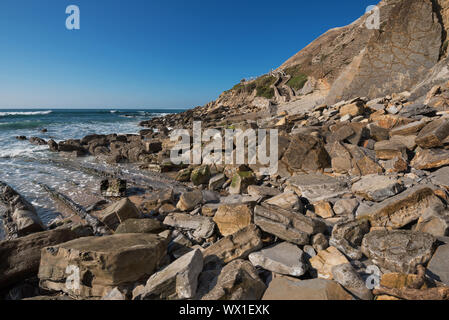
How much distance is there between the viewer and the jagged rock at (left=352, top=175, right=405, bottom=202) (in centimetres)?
322

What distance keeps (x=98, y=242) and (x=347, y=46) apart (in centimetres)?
1239

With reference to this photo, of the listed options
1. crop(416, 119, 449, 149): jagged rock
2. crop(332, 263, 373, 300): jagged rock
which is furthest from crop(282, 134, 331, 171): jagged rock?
crop(332, 263, 373, 300): jagged rock

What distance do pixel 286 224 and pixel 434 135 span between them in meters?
3.31

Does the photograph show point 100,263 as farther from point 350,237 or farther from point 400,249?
point 400,249

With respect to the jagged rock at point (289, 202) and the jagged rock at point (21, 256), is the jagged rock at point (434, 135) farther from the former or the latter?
the jagged rock at point (21, 256)

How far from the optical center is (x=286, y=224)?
2695 mm

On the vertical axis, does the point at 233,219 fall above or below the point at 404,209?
below

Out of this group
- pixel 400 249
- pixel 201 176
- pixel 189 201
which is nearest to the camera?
pixel 400 249

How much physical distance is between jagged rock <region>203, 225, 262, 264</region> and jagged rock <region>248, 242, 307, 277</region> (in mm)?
102

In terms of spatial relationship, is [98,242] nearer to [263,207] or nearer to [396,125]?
[263,207]

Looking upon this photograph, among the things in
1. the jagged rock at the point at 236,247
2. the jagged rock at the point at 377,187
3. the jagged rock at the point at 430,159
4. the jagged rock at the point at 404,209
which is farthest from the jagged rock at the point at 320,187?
the jagged rock at the point at 236,247

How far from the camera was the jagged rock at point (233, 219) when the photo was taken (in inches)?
124

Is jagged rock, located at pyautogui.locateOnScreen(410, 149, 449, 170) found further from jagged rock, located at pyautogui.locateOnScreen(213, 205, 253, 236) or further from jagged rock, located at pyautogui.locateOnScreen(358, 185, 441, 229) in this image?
jagged rock, located at pyautogui.locateOnScreen(213, 205, 253, 236)

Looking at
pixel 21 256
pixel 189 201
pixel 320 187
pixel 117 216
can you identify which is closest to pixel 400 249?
pixel 320 187
